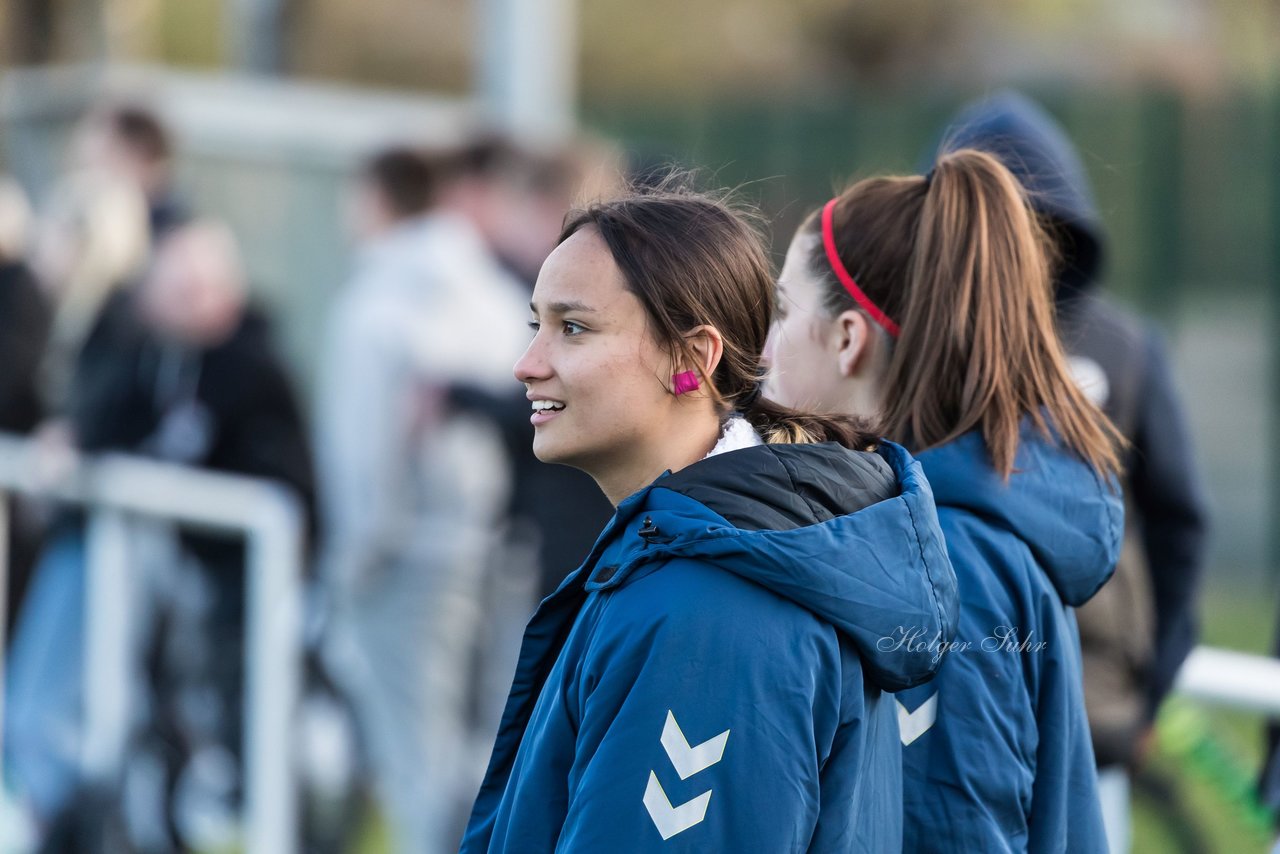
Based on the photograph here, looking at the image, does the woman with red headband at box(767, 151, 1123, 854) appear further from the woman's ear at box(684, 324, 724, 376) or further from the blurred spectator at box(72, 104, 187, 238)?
the blurred spectator at box(72, 104, 187, 238)

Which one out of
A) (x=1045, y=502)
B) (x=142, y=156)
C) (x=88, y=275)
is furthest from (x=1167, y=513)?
(x=142, y=156)

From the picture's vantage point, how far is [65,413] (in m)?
5.58

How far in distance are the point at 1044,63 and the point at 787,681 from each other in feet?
68.2

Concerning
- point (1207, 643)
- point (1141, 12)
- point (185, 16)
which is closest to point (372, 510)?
point (1207, 643)

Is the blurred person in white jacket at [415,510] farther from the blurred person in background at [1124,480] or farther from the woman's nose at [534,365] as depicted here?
the woman's nose at [534,365]

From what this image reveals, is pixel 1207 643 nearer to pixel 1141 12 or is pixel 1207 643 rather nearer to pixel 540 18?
pixel 540 18

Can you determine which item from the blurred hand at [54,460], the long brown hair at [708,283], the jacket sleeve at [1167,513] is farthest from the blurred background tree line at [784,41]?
the long brown hair at [708,283]

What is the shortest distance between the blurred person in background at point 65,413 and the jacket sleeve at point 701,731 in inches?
151

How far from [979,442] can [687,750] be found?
0.74 metres

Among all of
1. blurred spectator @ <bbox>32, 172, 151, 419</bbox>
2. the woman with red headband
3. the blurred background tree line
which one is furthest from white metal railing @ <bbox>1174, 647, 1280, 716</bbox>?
the blurred background tree line

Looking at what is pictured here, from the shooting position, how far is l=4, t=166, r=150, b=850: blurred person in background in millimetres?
5277

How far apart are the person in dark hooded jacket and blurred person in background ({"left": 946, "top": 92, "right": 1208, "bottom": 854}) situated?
109 cm

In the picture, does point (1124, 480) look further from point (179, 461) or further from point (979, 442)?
point (179, 461)

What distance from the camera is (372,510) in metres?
5.51
